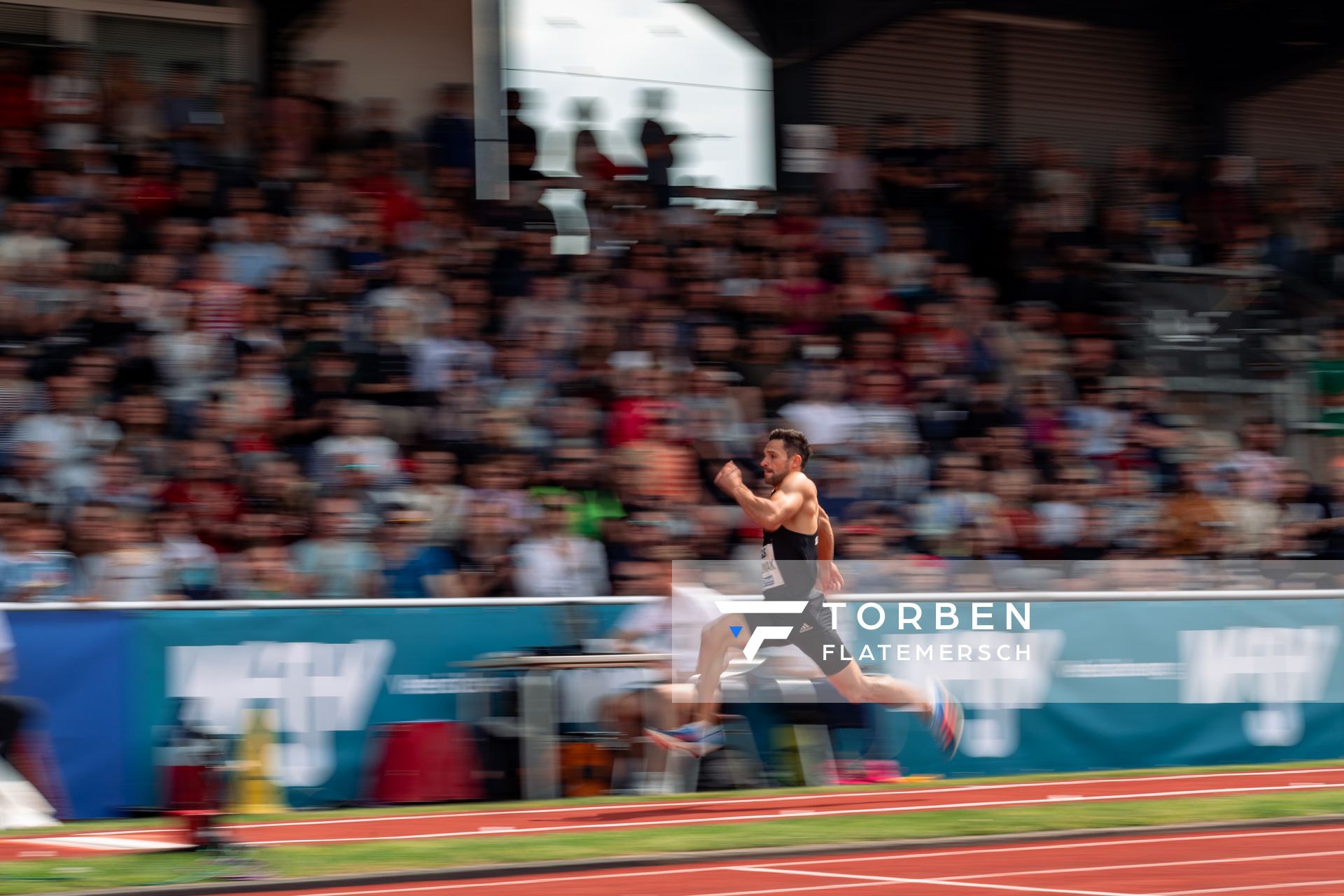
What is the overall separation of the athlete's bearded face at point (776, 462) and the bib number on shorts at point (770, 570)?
0.39 metres

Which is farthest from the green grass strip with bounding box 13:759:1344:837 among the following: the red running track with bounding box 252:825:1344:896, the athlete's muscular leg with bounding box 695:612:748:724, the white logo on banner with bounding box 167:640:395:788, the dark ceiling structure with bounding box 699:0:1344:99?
the dark ceiling structure with bounding box 699:0:1344:99

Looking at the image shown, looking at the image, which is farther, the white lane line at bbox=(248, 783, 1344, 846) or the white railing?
the white railing

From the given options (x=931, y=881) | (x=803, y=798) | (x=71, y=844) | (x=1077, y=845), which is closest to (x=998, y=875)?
(x=931, y=881)

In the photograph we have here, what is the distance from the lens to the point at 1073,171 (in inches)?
619

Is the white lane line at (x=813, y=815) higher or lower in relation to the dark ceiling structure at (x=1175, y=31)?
lower

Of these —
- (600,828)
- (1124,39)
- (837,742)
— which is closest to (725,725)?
(837,742)

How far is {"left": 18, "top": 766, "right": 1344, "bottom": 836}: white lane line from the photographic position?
27.1 feet

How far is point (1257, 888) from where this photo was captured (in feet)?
21.1

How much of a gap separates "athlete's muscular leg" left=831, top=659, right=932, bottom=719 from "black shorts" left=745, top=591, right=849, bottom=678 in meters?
0.05

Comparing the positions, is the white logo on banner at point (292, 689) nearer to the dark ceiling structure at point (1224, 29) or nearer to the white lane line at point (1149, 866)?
the white lane line at point (1149, 866)

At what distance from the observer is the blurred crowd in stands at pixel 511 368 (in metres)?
9.93

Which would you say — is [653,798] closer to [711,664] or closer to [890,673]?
[711,664]

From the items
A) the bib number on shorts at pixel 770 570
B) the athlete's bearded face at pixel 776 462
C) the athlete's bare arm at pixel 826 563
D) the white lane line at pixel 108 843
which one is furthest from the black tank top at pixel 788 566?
the white lane line at pixel 108 843

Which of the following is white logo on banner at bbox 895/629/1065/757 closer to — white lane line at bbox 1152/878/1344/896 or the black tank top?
the black tank top
